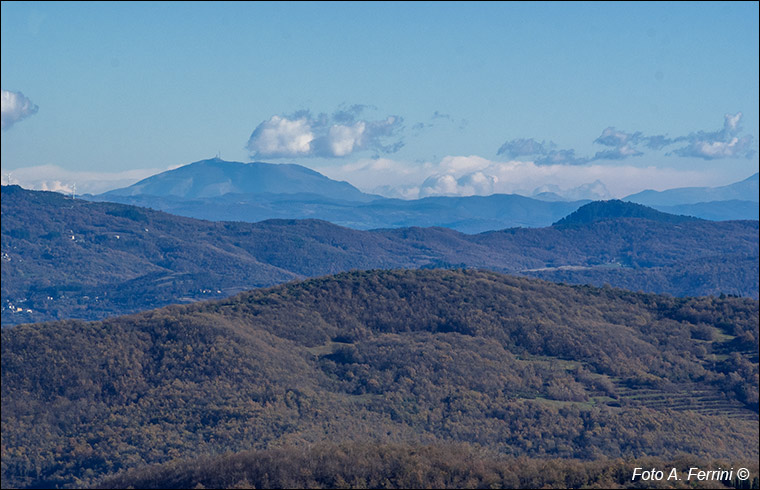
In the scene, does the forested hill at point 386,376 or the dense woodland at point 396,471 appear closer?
the dense woodland at point 396,471

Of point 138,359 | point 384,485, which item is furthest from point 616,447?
point 138,359

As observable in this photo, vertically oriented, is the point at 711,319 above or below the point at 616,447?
above

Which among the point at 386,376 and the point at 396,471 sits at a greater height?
the point at 396,471

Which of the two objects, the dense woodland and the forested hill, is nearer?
the dense woodland

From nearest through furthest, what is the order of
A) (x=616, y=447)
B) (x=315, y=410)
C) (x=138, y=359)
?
1. (x=616, y=447)
2. (x=315, y=410)
3. (x=138, y=359)

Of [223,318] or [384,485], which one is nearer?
[384,485]

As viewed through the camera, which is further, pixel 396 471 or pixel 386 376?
pixel 386 376

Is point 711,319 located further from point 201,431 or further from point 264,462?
point 264,462

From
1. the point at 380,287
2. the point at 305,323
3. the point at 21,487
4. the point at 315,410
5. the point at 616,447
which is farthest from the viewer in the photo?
the point at 380,287
